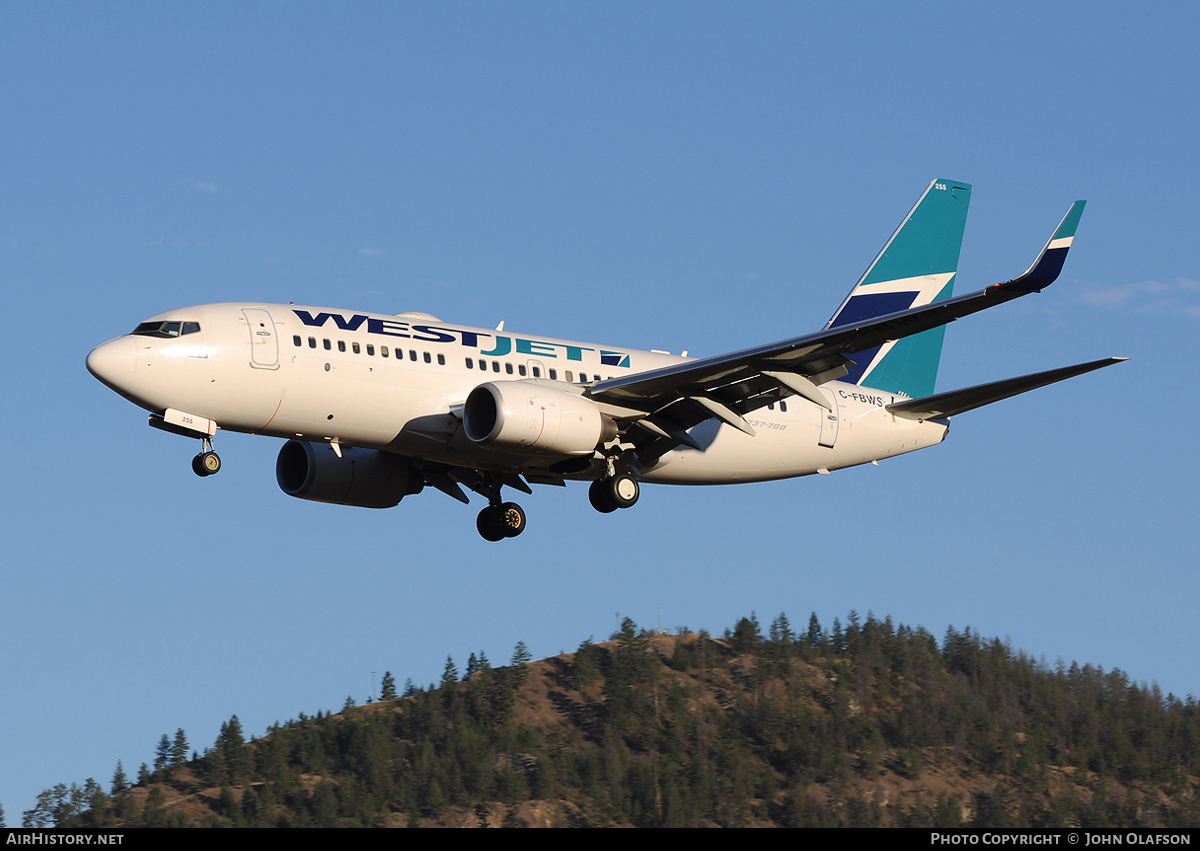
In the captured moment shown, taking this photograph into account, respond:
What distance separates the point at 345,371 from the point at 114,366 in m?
5.38

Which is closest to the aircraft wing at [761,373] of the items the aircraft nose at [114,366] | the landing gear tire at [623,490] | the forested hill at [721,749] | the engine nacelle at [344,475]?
the landing gear tire at [623,490]

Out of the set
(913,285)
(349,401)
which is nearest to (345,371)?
(349,401)

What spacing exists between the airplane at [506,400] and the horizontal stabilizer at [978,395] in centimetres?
7

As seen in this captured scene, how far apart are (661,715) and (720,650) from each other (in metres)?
20.2

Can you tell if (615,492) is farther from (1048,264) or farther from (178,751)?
(178,751)

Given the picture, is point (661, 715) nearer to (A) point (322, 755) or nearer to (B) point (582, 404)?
(A) point (322, 755)

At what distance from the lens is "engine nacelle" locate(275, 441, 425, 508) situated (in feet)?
133

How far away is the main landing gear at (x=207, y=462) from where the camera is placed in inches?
1363

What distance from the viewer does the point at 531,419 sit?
115ft

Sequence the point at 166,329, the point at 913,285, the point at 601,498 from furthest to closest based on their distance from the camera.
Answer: the point at 913,285, the point at 601,498, the point at 166,329

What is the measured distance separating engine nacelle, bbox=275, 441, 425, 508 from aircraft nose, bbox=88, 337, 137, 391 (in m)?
7.64

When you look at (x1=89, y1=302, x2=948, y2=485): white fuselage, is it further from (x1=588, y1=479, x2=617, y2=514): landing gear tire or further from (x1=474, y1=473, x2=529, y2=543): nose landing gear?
(x1=474, y1=473, x2=529, y2=543): nose landing gear

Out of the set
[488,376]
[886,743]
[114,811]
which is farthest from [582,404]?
[886,743]

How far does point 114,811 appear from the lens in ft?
436
